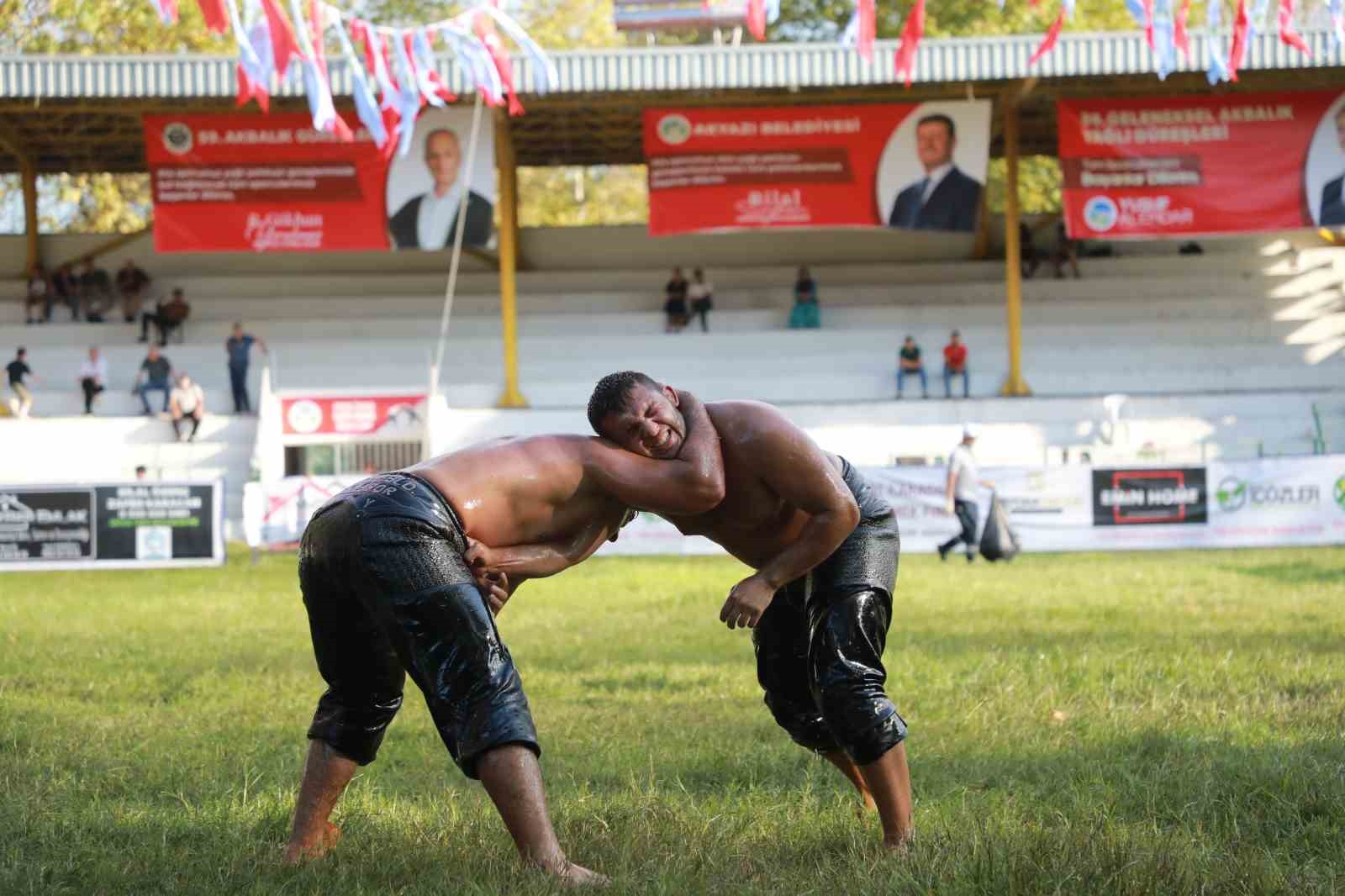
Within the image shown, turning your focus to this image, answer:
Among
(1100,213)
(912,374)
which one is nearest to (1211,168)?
(1100,213)

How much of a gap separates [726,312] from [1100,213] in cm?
→ 889

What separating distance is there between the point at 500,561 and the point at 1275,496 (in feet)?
58.7

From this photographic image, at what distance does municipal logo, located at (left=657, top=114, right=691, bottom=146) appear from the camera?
2758 cm

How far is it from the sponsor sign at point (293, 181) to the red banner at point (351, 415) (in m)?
4.00

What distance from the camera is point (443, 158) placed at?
90.1ft

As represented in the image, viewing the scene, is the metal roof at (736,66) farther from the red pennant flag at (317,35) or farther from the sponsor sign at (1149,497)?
the red pennant flag at (317,35)

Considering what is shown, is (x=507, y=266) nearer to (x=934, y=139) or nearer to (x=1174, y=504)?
(x=934, y=139)

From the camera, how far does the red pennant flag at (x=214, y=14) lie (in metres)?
7.91

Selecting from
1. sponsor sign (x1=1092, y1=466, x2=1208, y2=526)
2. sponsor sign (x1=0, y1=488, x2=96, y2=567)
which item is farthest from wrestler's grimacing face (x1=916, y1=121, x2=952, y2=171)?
sponsor sign (x1=0, y1=488, x2=96, y2=567)

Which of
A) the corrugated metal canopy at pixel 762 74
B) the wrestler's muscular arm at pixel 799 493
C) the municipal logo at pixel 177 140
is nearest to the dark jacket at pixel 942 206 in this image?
the corrugated metal canopy at pixel 762 74

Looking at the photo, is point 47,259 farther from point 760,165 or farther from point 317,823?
point 317,823

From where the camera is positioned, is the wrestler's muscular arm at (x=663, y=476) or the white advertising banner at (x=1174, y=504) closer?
the wrestler's muscular arm at (x=663, y=476)

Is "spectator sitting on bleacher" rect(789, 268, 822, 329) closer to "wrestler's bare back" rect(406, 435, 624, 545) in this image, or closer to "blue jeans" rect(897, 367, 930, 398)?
"blue jeans" rect(897, 367, 930, 398)

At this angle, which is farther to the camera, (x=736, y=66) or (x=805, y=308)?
(x=805, y=308)
